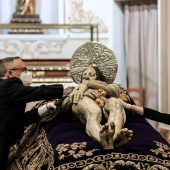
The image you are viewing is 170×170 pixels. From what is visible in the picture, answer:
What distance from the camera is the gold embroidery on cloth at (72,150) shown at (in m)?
2.86

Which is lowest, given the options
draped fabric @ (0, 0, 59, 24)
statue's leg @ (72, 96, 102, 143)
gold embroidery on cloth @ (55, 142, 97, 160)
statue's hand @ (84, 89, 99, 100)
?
gold embroidery on cloth @ (55, 142, 97, 160)

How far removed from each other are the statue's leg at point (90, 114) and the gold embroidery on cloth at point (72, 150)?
0.12m

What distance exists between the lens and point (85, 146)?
9.66ft

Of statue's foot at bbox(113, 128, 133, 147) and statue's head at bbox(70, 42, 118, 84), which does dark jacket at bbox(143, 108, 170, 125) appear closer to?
statue's head at bbox(70, 42, 118, 84)

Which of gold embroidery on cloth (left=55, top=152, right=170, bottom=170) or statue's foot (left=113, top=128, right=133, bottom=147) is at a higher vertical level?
statue's foot (left=113, top=128, right=133, bottom=147)

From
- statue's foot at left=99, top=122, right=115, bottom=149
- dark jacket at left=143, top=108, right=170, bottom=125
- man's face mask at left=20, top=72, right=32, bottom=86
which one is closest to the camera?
statue's foot at left=99, top=122, right=115, bottom=149

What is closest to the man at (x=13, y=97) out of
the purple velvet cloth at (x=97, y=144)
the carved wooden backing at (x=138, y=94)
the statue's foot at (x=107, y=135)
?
the purple velvet cloth at (x=97, y=144)

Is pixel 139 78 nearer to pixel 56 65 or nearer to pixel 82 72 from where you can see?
pixel 56 65

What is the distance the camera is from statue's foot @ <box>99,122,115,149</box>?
2.78m

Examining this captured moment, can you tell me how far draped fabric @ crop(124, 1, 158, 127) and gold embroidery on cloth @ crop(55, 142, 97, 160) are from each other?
482cm

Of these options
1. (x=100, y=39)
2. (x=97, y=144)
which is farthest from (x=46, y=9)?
(x=97, y=144)

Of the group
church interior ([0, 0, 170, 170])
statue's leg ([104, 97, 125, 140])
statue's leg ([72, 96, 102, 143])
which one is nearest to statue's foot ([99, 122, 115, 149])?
statue's leg ([72, 96, 102, 143])

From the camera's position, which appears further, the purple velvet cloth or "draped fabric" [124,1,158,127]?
"draped fabric" [124,1,158,127]

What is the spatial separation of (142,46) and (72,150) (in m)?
5.22
